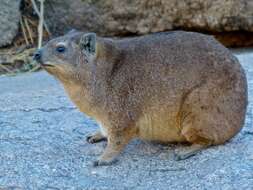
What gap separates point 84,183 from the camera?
4430mm

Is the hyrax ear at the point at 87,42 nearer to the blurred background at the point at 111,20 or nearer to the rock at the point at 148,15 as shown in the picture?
the blurred background at the point at 111,20

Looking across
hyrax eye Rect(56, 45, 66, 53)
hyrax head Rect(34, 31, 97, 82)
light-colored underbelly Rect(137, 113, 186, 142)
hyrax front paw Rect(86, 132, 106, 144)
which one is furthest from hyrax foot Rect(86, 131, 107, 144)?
hyrax eye Rect(56, 45, 66, 53)

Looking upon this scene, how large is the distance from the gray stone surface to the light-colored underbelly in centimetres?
14

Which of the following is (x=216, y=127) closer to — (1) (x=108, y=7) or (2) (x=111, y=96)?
(2) (x=111, y=96)

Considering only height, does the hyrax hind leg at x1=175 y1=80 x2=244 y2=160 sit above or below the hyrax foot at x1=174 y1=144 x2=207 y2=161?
above

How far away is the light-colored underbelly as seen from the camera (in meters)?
4.76

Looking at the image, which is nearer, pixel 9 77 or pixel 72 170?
pixel 72 170

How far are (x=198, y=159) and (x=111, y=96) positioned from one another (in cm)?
70

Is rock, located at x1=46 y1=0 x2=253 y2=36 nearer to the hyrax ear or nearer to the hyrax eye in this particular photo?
the hyrax ear

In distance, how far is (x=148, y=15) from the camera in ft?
29.0

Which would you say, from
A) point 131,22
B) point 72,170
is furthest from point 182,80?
point 131,22

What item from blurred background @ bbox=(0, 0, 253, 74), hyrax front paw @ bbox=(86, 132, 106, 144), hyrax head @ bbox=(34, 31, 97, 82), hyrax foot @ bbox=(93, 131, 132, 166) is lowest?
blurred background @ bbox=(0, 0, 253, 74)

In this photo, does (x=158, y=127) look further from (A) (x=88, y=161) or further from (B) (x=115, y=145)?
(A) (x=88, y=161)

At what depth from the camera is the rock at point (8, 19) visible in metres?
8.92
